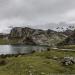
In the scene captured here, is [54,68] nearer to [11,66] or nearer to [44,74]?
[44,74]

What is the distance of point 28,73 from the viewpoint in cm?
3297

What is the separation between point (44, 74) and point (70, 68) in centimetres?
721

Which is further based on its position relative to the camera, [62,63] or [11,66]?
[62,63]

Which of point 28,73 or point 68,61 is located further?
point 68,61

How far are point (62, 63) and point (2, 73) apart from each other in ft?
41.6

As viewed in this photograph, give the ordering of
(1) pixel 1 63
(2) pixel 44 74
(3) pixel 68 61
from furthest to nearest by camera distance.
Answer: (1) pixel 1 63, (3) pixel 68 61, (2) pixel 44 74

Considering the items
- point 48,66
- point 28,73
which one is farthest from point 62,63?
point 28,73

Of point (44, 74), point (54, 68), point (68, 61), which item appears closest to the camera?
point (44, 74)

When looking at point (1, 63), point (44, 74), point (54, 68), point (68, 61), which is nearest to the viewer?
point (44, 74)

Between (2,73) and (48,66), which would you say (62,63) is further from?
(2,73)

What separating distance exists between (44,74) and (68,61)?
9.57 m

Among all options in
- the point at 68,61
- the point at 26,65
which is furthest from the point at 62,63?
the point at 26,65

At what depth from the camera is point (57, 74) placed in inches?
1289

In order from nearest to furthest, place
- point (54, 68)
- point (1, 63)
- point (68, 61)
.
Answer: point (54, 68) → point (68, 61) → point (1, 63)
